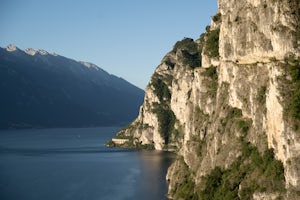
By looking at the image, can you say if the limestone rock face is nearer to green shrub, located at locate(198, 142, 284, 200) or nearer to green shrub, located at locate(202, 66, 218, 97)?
green shrub, located at locate(202, 66, 218, 97)

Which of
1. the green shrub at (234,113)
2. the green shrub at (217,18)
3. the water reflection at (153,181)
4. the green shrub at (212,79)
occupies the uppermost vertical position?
the green shrub at (217,18)

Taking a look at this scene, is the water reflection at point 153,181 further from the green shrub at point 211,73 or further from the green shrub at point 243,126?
the green shrub at point 243,126

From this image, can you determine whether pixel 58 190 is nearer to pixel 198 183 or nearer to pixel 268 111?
pixel 198 183

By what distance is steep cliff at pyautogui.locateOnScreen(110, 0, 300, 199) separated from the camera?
98000 millimetres

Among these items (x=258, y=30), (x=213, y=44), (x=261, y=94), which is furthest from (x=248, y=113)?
(x=213, y=44)

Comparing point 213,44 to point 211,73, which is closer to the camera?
point 211,73

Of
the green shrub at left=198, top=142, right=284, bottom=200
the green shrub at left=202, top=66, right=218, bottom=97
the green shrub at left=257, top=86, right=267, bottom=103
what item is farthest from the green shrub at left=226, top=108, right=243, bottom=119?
the green shrub at left=202, top=66, right=218, bottom=97

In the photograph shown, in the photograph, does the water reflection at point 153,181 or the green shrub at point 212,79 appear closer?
the green shrub at point 212,79

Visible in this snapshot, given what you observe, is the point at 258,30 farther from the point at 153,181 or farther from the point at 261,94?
the point at 153,181

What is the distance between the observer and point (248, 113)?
376 feet

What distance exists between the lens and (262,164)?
104 meters

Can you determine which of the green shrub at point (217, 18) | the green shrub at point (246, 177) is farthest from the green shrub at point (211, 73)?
the green shrub at point (246, 177)

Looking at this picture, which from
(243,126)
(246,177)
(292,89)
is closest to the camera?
(292,89)

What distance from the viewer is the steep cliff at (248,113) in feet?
322
